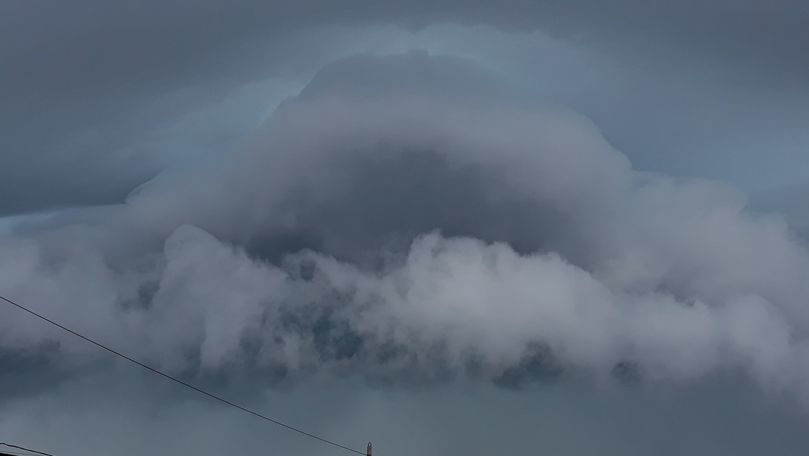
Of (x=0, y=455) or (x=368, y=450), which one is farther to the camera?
(x=368, y=450)

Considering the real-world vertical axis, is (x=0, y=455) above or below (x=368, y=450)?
below
